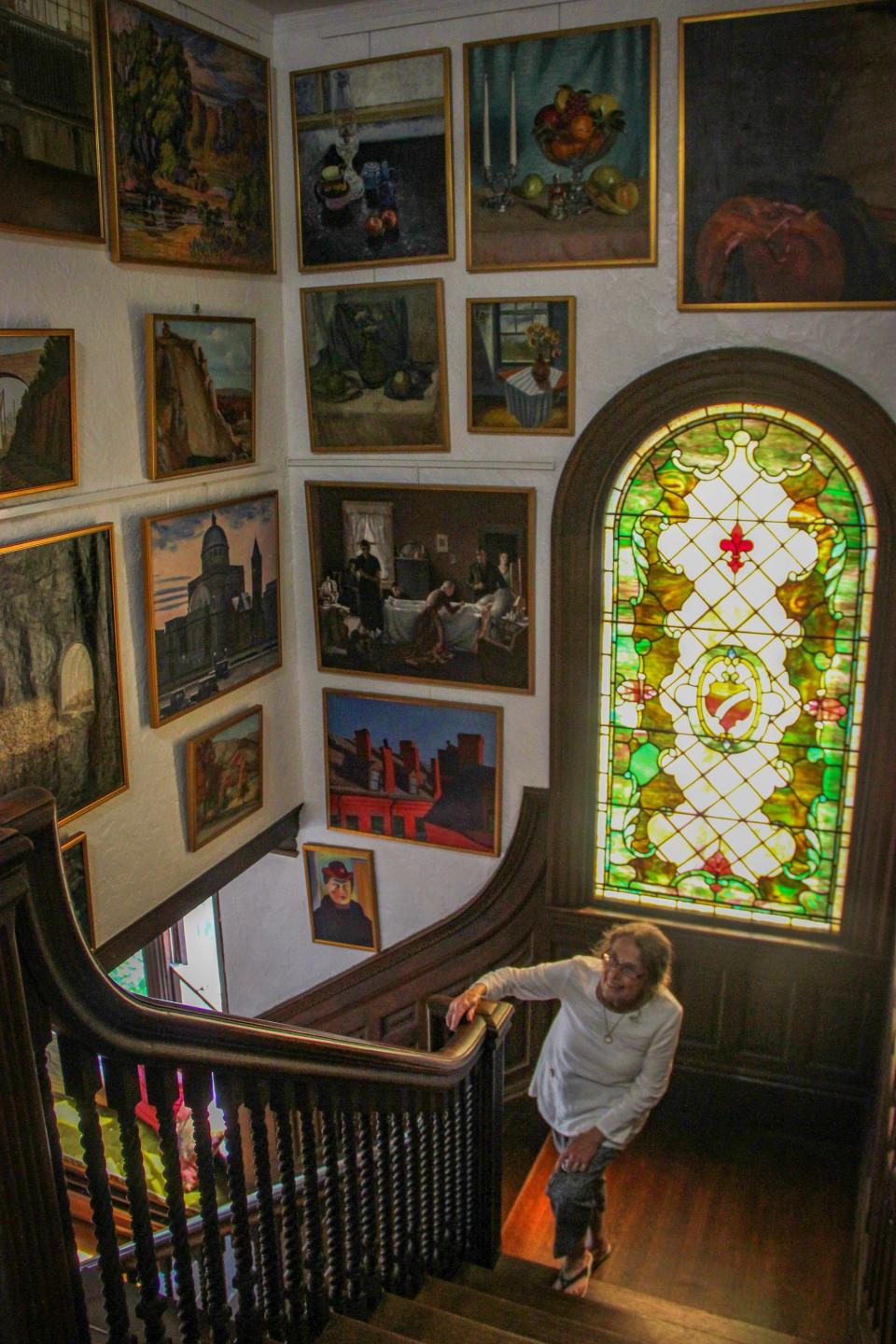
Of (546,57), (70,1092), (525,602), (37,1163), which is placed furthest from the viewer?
(525,602)

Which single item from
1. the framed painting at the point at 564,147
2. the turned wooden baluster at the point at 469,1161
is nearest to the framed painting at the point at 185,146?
the framed painting at the point at 564,147

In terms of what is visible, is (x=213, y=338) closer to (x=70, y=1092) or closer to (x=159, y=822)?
(x=159, y=822)

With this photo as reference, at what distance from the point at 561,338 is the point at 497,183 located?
890mm

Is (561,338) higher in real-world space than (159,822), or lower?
higher

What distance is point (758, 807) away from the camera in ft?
21.3

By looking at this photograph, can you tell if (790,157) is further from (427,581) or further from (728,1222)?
(728,1222)

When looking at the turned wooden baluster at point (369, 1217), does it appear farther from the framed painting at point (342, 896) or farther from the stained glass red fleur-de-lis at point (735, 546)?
the framed painting at point (342, 896)

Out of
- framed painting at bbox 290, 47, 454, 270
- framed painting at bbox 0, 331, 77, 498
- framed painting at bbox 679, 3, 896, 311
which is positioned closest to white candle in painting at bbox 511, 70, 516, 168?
framed painting at bbox 290, 47, 454, 270

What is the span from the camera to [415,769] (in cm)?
725

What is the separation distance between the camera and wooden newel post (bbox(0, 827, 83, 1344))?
1.67 meters

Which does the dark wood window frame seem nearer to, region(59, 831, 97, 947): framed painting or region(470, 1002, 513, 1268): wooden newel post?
region(470, 1002, 513, 1268): wooden newel post

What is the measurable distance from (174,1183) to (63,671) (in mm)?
3390

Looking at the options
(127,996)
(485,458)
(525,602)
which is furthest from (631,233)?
(127,996)

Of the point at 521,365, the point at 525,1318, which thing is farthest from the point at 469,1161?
the point at 521,365
